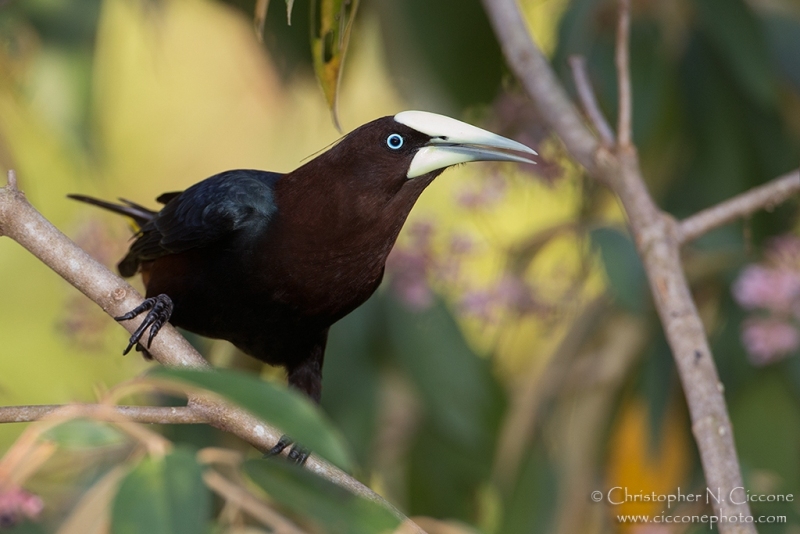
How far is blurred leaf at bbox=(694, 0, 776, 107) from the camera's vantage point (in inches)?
112

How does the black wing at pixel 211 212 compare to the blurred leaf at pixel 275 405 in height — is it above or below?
above

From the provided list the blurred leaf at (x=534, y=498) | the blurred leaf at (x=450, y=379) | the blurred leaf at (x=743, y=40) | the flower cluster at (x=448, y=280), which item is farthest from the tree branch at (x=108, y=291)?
the blurred leaf at (x=743, y=40)

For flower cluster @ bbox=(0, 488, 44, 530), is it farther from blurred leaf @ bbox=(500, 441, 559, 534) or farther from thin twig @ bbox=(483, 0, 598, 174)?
blurred leaf @ bbox=(500, 441, 559, 534)

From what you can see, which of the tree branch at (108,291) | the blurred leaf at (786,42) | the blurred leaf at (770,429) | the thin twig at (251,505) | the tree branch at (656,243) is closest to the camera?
the thin twig at (251,505)

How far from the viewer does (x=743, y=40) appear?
286cm

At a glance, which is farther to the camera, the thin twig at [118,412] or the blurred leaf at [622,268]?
the blurred leaf at [622,268]

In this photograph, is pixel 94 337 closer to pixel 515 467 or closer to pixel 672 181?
pixel 515 467

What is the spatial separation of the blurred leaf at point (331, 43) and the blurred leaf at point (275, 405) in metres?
0.97

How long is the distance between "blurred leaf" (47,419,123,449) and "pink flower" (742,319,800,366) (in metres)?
1.90

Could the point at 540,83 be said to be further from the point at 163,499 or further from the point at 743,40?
the point at 163,499

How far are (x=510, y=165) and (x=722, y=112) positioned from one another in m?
0.98

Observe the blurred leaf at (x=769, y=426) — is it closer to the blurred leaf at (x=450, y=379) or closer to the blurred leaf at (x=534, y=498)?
the blurred leaf at (x=534, y=498)

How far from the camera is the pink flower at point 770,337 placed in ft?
8.00

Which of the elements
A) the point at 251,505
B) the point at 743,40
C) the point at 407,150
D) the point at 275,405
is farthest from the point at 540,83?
the point at 275,405
